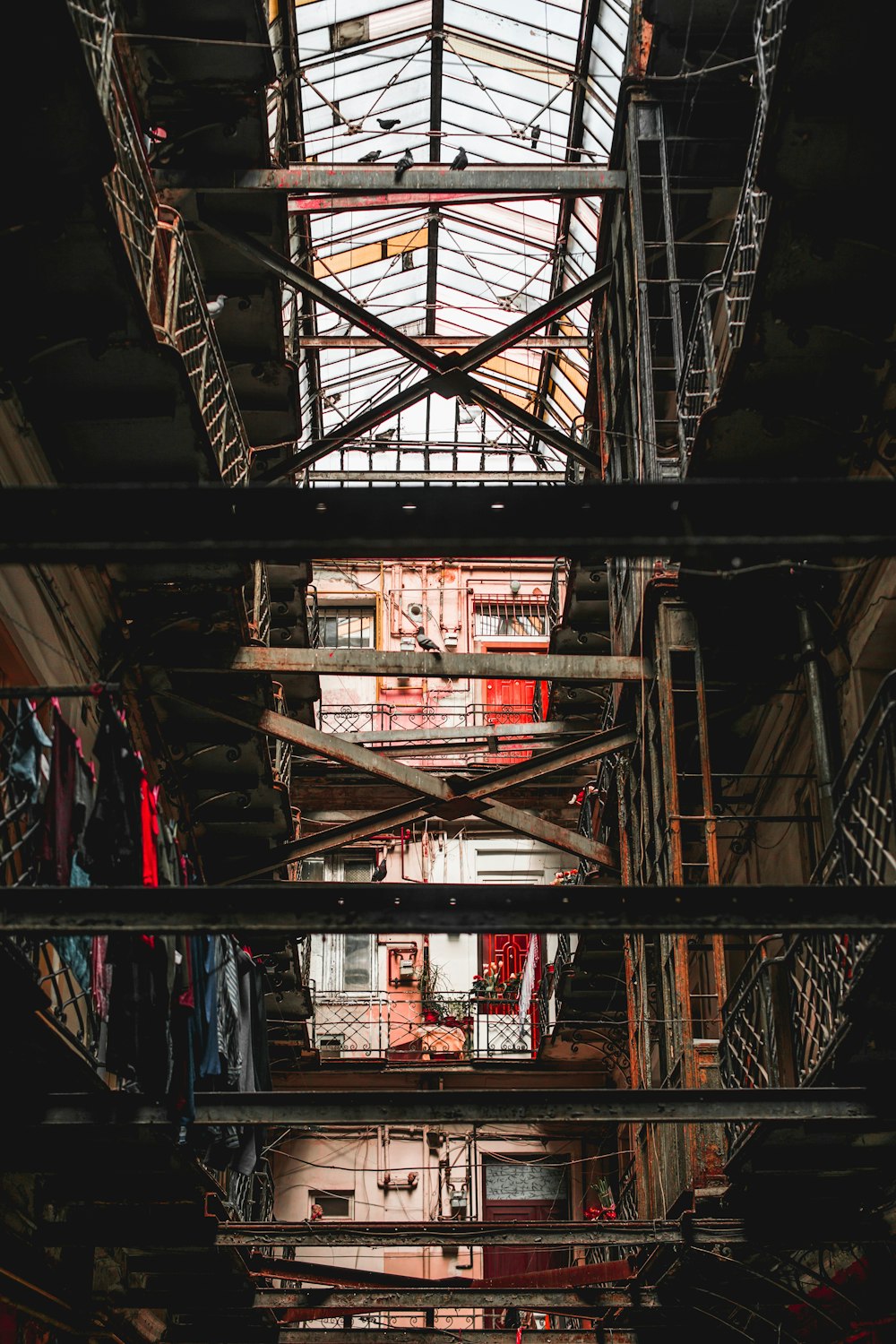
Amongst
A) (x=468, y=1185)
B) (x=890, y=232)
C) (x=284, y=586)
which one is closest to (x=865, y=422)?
(x=890, y=232)

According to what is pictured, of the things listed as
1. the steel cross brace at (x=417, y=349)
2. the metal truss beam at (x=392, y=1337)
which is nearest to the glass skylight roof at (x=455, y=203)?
the steel cross brace at (x=417, y=349)

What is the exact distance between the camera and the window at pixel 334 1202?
80.2 feet

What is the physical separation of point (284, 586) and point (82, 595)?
7068 millimetres

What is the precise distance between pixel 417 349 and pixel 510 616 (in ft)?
47.4

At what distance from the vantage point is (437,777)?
14.4m

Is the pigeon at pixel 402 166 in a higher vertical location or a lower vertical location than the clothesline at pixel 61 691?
higher

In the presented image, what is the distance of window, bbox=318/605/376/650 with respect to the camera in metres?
30.2

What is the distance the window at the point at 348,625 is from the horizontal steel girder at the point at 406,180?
1406 cm

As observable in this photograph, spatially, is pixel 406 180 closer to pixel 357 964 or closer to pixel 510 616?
pixel 510 616

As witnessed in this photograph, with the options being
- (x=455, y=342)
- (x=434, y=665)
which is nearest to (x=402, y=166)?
(x=434, y=665)

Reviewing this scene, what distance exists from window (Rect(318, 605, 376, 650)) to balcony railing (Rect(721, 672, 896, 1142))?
19.4 m

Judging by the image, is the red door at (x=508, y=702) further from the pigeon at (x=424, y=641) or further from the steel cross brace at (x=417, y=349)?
the steel cross brace at (x=417, y=349)

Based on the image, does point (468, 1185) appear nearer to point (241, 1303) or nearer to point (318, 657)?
point (241, 1303)

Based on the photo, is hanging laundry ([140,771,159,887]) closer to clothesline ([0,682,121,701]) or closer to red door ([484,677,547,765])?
clothesline ([0,682,121,701])
